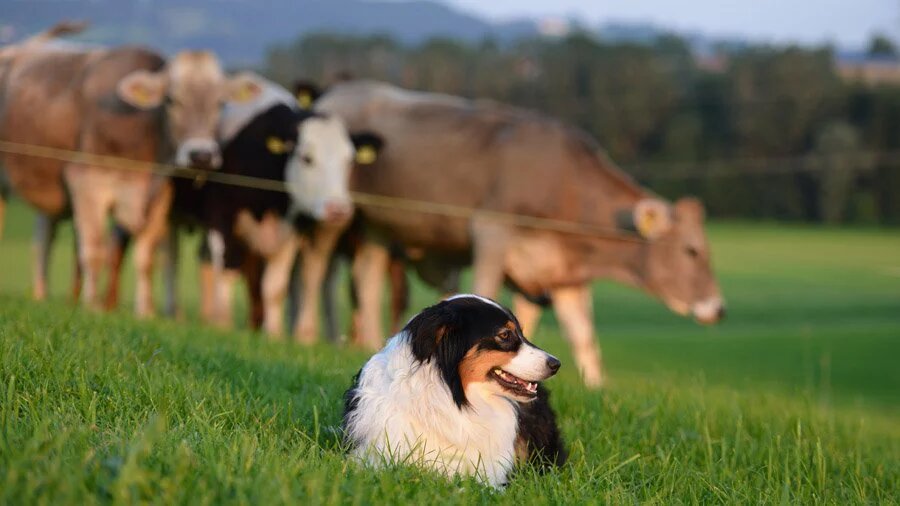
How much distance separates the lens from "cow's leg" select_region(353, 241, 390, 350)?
12.8m

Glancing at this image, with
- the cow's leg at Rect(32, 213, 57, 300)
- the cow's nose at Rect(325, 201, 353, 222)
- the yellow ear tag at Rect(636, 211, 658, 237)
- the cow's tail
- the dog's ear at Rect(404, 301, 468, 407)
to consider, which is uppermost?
the cow's tail

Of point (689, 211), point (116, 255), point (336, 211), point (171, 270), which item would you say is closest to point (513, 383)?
point (336, 211)

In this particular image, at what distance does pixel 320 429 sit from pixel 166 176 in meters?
7.38

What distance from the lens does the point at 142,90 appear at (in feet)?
38.7

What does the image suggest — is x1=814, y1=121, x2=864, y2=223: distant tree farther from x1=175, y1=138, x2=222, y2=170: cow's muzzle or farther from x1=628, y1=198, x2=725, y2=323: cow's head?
x1=175, y1=138, x2=222, y2=170: cow's muzzle

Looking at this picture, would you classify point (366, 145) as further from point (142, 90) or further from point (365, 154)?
point (142, 90)

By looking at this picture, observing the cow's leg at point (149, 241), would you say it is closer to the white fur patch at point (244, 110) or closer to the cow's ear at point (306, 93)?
the white fur patch at point (244, 110)

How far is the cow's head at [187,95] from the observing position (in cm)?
1161

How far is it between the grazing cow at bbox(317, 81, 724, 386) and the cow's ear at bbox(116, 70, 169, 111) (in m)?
2.04

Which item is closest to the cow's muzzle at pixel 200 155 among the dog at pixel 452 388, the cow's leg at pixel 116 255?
the cow's leg at pixel 116 255

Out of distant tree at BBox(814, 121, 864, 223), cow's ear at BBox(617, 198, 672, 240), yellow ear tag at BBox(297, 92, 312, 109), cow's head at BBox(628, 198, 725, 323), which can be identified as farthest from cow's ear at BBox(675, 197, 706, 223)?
distant tree at BBox(814, 121, 864, 223)

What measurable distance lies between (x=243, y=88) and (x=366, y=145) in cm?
138

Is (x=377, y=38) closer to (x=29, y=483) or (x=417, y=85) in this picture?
(x=417, y=85)

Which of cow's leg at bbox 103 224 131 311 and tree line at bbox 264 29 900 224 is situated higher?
cow's leg at bbox 103 224 131 311
